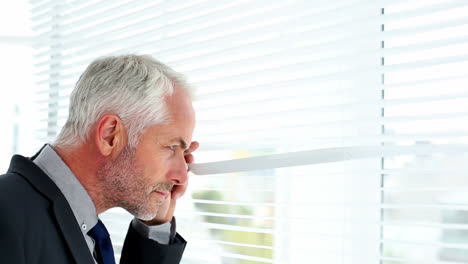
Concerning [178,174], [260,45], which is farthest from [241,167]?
[260,45]

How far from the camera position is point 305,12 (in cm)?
162

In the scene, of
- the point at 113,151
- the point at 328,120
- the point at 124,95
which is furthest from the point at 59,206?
the point at 328,120

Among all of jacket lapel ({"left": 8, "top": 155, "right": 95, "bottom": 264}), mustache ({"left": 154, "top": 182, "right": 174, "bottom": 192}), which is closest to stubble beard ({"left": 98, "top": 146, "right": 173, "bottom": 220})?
mustache ({"left": 154, "top": 182, "right": 174, "bottom": 192})

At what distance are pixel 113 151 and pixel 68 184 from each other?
131 millimetres

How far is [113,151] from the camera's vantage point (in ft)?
5.10

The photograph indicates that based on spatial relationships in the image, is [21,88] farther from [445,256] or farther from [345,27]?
[445,256]

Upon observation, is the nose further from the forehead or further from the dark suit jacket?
the dark suit jacket

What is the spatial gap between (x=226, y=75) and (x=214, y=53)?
68mm

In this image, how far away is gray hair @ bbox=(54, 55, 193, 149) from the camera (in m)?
1.53

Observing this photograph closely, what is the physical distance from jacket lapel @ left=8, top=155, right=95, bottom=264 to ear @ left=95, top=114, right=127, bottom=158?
0.14 m

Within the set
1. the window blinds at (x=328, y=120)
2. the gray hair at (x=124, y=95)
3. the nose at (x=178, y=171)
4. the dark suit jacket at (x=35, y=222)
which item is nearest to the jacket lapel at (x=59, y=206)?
the dark suit jacket at (x=35, y=222)

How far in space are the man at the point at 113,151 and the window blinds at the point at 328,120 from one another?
5.9 inches

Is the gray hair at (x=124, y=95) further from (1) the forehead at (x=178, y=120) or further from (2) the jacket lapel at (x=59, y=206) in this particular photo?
(2) the jacket lapel at (x=59, y=206)

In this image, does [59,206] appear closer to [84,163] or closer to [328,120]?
[84,163]
